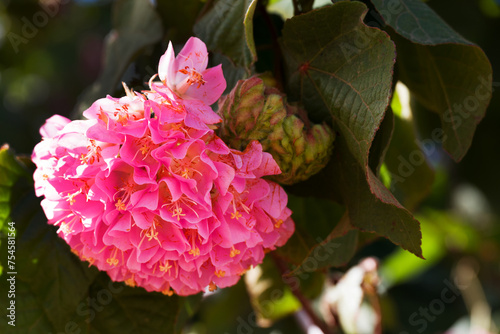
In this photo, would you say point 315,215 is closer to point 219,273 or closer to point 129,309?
point 219,273

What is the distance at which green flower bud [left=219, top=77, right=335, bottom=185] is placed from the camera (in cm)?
84

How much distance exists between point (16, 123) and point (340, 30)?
8.90ft

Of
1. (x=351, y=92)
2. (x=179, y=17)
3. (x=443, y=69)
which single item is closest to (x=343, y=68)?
(x=351, y=92)

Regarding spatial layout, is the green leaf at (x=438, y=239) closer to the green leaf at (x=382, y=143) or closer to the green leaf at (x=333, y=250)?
the green leaf at (x=333, y=250)

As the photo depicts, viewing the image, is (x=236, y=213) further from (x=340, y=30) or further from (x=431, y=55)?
(x=431, y=55)

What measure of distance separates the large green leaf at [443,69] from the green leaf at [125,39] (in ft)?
1.85

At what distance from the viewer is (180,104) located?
31.3 inches

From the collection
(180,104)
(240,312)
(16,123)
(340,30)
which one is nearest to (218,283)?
(180,104)

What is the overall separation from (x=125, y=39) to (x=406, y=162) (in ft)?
2.48

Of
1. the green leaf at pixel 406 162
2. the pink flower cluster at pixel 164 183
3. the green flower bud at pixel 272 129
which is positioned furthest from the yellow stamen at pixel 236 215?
the green leaf at pixel 406 162

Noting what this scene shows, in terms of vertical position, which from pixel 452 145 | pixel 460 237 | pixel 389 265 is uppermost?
pixel 452 145

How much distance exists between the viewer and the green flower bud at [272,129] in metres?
0.84

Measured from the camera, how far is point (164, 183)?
0.82 metres

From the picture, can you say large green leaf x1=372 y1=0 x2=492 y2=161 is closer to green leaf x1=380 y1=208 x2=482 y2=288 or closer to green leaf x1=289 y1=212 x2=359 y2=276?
green leaf x1=289 y1=212 x2=359 y2=276
